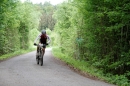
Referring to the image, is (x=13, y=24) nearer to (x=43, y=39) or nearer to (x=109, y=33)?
(x=43, y=39)

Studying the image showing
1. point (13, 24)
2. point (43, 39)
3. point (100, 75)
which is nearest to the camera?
point (100, 75)

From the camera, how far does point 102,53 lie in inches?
591

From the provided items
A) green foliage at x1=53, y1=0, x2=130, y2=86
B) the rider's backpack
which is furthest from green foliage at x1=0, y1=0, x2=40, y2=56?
green foliage at x1=53, y1=0, x2=130, y2=86

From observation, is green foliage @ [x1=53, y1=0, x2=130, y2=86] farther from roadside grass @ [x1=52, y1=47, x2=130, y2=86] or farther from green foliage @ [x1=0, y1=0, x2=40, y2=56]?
green foliage @ [x1=0, y1=0, x2=40, y2=56]

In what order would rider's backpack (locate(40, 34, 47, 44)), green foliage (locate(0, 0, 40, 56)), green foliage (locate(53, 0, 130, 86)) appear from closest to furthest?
1. green foliage (locate(53, 0, 130, 86))
2. rider's backpack (locate(40, 34, 47, 44))
3. green foliage (locate(0, 0, 40, 56))

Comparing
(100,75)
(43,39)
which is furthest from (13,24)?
(100,75)

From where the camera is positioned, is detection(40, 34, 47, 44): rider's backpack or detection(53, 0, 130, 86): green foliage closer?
detection(53, 0, 130, 86): green foliage

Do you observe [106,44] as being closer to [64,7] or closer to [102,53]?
[102,53]

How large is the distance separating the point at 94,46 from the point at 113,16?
123 inches

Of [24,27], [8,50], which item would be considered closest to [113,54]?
[8,50]

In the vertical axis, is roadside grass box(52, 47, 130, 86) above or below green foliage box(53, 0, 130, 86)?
below

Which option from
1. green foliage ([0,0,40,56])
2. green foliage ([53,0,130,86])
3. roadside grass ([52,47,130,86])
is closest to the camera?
roadside grass ([52,47,130,86])

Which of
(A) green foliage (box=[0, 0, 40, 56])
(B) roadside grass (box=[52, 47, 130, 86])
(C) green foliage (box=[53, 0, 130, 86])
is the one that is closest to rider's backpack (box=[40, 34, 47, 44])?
(B) roadside grass (box=[52, 47, 130, 86])

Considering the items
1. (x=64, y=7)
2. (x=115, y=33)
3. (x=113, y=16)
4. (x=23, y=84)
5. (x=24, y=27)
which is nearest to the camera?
(x=23, y=84)
